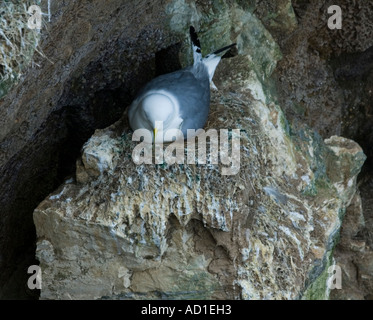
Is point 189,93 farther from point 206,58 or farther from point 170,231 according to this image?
point 170,231

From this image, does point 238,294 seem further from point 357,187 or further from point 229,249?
point 357,187

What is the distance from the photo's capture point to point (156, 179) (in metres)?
3.35

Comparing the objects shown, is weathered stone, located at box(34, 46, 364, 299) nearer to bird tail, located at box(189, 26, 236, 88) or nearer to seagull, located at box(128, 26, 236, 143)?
seagull, located at box(128, 26, 236, 143)

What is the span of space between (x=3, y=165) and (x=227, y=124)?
124 cm

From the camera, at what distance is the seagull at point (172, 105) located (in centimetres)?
337

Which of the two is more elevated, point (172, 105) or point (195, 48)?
point (195, 48)

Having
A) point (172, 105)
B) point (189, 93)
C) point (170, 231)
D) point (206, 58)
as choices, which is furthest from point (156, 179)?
point (206, 58)

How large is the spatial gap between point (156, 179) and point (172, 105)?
0.40 metres

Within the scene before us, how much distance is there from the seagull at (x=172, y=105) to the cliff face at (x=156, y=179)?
0.15m

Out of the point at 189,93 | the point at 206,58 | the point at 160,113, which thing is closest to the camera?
the point at 160,113

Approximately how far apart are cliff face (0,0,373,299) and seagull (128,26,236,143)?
5.8 inches

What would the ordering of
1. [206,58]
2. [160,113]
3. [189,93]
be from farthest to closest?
[206,58] < [189,93] < [160,113]

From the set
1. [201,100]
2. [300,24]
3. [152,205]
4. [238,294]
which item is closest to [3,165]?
[152,205]

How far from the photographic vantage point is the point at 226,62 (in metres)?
4.35
